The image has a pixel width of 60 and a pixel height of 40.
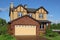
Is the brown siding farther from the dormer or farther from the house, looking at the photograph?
the dormer

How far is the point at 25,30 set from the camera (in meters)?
45.5

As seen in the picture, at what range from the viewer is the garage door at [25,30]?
44844 millimetres

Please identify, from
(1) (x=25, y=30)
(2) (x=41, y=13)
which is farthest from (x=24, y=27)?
(2) (x=41, y=13)

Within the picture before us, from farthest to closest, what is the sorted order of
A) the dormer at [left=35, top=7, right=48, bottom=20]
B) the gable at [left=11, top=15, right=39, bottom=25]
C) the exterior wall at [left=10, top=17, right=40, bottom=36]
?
the dormer at [left=35, top=7, right=48, bottom=20] < the gable at [left=11, top=15, right=39, bottom=25] < the exterior wall at [left=10, top=17, right=40, bottom=36]

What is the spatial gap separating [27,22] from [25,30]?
6.51 feet

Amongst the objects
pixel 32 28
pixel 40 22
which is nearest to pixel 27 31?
pixel 32 28

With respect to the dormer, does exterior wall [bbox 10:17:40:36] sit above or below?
below

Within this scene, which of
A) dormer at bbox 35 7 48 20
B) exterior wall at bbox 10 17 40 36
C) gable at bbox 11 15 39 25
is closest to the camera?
exterior wall at bbox 10 17 40 36

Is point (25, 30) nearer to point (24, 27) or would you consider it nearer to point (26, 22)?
point (24, 27)

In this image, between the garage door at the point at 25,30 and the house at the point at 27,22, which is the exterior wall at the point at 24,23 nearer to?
the house at the point at 27,22

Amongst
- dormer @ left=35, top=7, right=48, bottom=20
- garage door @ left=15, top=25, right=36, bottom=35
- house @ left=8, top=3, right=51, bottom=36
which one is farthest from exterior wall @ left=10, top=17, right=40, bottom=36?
dormer @ left=35, top=7, right=48, bottom=20

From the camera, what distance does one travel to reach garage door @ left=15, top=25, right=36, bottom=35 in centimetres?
4484

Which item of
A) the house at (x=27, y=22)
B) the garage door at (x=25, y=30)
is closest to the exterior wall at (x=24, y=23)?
the house at (x=27, y=22)

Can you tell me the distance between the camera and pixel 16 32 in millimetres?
44812
